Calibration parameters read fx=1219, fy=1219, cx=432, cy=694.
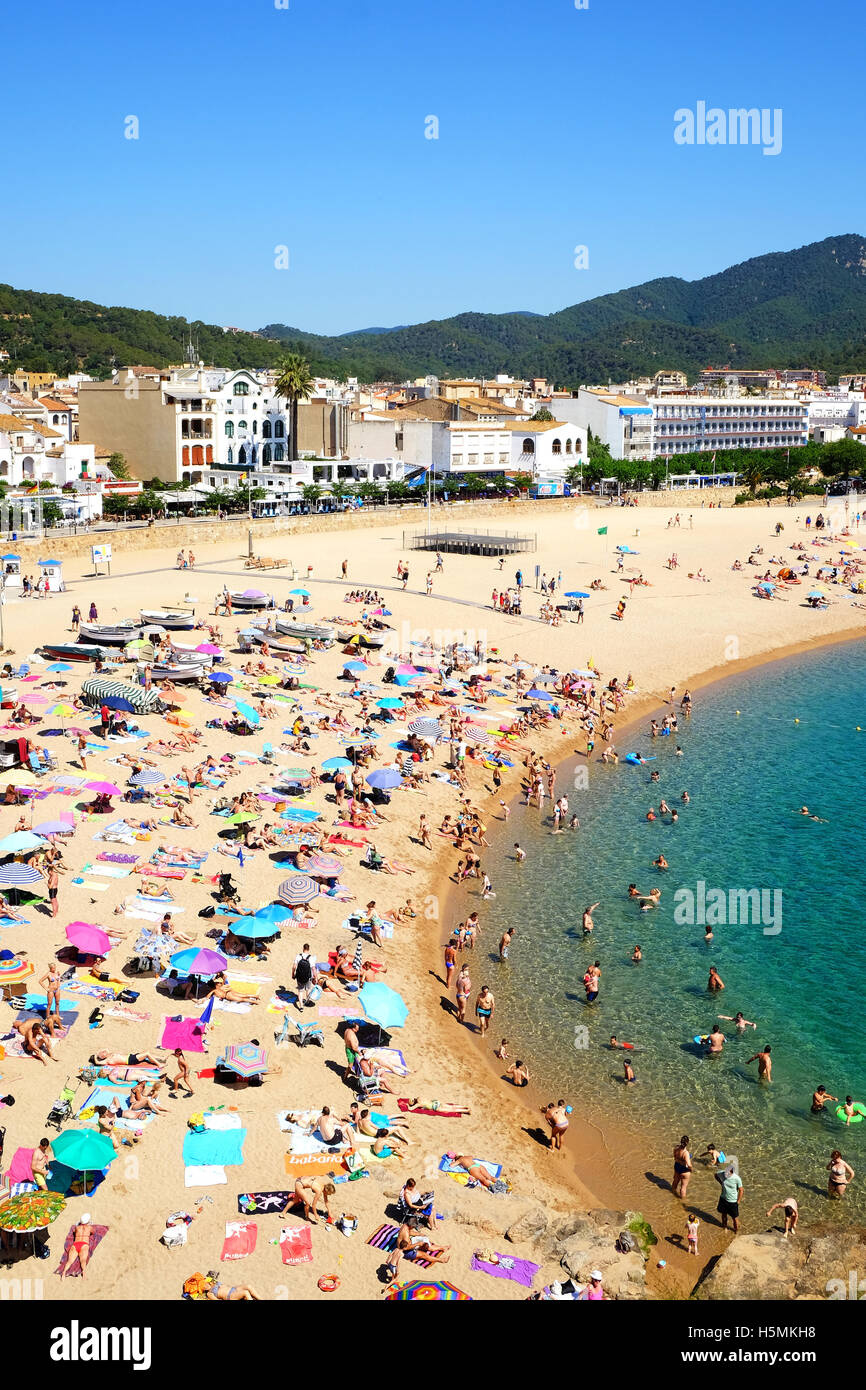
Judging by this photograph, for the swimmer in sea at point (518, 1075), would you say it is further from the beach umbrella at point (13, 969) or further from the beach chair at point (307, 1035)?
the beach umbrella at point (13, 969)

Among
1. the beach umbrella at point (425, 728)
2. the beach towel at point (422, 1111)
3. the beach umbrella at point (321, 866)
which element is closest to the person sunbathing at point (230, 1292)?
the beach towel at point (422, 1111)

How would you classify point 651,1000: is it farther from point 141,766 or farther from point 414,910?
point 141,766

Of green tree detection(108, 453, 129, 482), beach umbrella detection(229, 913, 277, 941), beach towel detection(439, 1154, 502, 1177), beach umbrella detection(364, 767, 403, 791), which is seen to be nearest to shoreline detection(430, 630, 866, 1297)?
beach towel detection(439, 1154, 502, 1177)

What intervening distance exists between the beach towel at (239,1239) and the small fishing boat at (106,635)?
83.6 ft

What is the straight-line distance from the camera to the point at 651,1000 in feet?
64.8

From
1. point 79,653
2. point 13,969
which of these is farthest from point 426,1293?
point 79,653

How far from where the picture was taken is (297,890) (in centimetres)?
2064

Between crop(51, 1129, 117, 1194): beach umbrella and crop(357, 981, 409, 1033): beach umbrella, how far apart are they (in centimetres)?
465

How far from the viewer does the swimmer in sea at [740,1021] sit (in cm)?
1881

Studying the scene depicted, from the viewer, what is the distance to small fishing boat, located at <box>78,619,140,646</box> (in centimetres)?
3625

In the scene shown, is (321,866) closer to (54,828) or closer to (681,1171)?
(54,828)

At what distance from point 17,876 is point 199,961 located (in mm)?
3926

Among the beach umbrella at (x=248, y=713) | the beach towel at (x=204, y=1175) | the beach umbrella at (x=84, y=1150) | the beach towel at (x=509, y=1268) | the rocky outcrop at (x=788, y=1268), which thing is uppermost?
the beach umbrella at (x=248, y=713)
